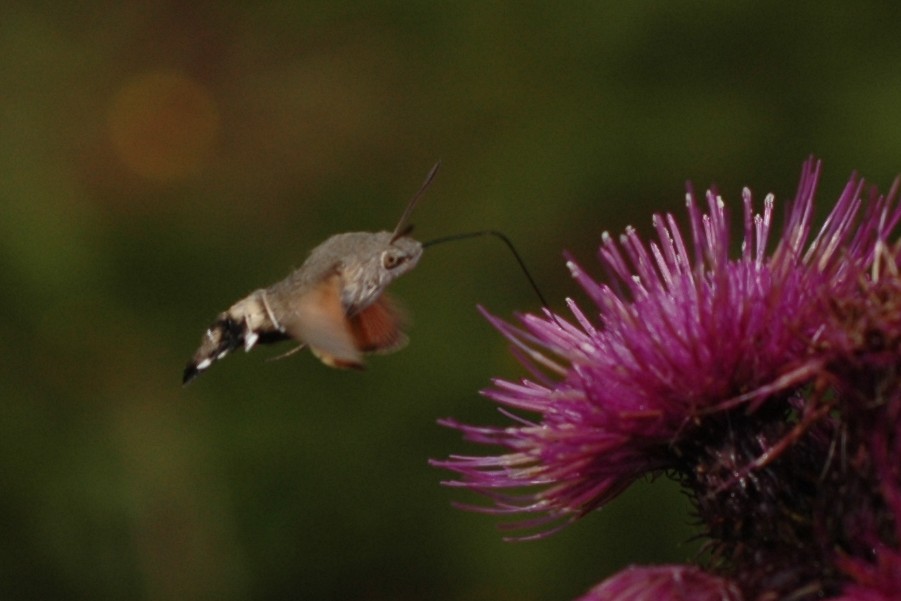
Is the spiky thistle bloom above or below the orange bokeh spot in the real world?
below

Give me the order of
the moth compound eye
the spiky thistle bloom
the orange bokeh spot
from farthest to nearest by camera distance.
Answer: the orange bokeh spot → the moth compound eye → the spiky thistle bloom

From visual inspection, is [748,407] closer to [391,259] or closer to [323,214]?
[391,259]

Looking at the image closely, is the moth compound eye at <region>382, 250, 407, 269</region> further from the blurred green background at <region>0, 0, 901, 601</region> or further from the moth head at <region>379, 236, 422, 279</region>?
the blurred green background at <region>0, 0, 901, 601</region>

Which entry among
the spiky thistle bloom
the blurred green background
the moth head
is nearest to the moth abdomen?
the moth head

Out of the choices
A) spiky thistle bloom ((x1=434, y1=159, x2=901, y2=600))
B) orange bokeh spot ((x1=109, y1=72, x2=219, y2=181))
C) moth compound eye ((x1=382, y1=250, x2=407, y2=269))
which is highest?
orange bokeh spot ((x1=109, y1=72, x2=219, y2=181))

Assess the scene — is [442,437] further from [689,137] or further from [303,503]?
[689,137]

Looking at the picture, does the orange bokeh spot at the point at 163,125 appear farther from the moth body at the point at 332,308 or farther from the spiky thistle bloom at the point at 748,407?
the spiky thistle bloom at the point at 748,407

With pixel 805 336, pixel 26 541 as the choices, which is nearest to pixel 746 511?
pixel 805 336
